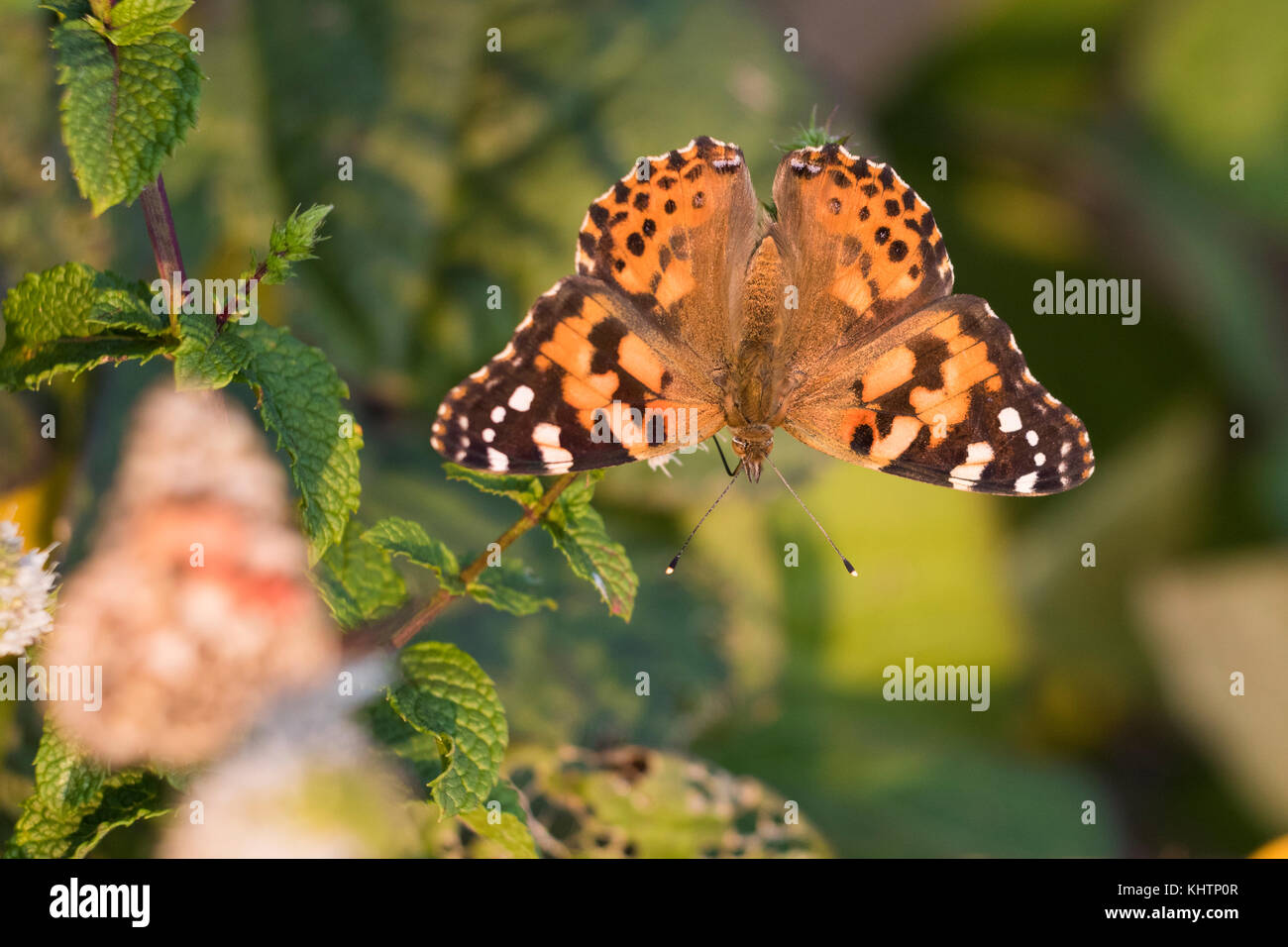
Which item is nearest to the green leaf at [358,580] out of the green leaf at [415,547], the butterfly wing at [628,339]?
the green leaf at [415,547]

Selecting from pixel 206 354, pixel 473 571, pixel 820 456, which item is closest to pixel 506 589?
pixel 473 571

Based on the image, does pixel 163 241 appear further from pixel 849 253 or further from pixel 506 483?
pixel 849 253

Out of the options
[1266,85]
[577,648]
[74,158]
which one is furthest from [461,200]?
[1266,85]

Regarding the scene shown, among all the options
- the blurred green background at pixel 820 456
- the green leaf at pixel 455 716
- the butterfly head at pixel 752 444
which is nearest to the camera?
the green leaf at pixel 455 716

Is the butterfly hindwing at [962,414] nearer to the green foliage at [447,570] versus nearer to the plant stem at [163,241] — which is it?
the green foliage at [447,570]

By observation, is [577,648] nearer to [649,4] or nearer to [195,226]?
[195,226]

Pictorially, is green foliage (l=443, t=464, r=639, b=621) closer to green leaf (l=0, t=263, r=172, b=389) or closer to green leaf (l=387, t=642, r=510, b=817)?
green leaf (l=387, t=642, r=510, b=817)
